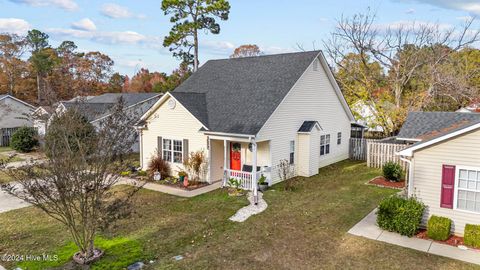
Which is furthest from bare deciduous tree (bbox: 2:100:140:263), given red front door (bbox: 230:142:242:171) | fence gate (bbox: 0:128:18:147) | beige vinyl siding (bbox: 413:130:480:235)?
fence gate (bbox: 0:128:18:147)

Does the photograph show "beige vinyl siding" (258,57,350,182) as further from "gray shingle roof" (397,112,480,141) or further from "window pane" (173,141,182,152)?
"window pane" (173,141,182,152)

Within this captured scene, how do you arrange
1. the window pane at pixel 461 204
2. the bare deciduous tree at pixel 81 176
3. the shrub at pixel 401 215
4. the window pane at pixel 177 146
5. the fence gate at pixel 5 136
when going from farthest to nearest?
the fence gate at pixel 5 136, the window pane at pixel 177 146, the shrub at pixel 401 215, the window pane at pixel 461 204, the bare deciduous tree at pixel 81 176

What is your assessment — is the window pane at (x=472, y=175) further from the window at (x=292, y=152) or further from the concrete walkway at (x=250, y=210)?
the window at (x=292, y=152)

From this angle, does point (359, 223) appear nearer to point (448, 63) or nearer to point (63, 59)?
point (448, 63)

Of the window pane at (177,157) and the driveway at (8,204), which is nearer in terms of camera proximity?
the driveway at (8,204)

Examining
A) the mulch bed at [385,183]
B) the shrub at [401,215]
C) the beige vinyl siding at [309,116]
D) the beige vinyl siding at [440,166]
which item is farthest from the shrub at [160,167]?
the beige vinyl siding at [440,166]
